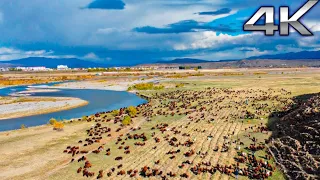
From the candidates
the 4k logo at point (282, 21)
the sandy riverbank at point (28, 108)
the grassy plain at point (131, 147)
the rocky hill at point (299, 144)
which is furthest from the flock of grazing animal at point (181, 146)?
the sandy riverbank at point (28, 108)

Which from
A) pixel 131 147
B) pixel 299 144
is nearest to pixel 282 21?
pixel 299 144

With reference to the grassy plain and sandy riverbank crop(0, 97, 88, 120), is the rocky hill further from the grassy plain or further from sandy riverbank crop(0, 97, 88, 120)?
sandy riverbank crop(0, 97, 88, 120)

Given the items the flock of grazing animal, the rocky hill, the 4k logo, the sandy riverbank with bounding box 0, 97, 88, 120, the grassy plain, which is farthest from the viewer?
the sandy riverbank with bounding box 0, 97, 88, 120

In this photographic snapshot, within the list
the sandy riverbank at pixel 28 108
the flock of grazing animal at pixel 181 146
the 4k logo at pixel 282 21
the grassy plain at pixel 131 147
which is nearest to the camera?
the 4k logo at pixel 282 21

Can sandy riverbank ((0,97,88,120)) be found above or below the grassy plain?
below

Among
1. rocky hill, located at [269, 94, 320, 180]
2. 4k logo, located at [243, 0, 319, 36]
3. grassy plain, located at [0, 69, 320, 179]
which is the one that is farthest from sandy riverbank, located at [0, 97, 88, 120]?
4k logo, located at [243, 0, 319, 36]

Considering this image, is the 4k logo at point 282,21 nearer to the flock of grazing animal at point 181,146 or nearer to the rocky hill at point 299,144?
the rocky hill at point 299,144
